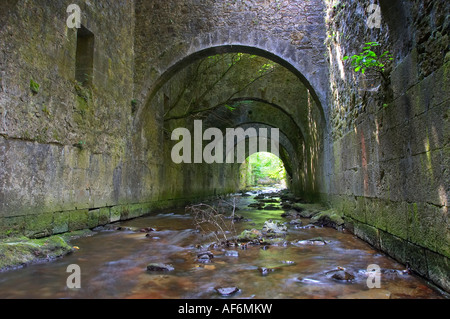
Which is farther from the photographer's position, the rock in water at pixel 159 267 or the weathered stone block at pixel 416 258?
the rock in water at pixel 159 267

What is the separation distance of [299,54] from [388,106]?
4772 millimetres

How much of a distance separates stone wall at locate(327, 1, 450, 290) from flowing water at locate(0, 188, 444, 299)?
1.00 ft

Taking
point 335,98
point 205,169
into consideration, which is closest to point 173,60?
point 335,98

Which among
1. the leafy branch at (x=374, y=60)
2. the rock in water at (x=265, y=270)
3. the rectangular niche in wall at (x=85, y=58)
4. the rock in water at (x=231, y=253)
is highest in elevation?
the rectangular niche in wall at (x=85, y=58)

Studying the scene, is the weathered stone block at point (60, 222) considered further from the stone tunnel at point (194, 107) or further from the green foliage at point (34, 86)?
the green foliage at point (34, 86)

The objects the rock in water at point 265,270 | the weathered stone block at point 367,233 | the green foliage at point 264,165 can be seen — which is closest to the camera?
the rock in water at point 265,270

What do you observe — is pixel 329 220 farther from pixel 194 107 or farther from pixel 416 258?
pixel 194 107

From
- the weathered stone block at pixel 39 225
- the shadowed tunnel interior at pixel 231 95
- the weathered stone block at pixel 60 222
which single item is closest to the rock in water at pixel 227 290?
the weathered stone block at pixel 39 225

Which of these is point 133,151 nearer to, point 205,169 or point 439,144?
point 439,144

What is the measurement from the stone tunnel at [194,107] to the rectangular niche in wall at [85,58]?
0.02m

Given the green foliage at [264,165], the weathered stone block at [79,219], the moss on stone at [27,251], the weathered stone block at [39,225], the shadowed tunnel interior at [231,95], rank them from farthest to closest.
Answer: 1. the green foliage at [264,165]
2. the shadowed tunnel interior at [231,95]
3. the weathered stone block at [79,219]
4. the weathered stone block at [39,225]
5. the moss on stone at [27,251]

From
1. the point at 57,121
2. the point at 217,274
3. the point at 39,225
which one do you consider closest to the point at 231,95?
the point at 57,121

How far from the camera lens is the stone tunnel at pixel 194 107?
9.12 feet

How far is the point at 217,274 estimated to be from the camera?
2.95 metres
